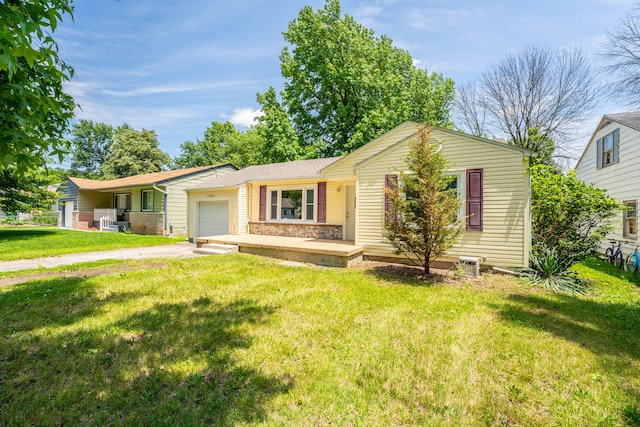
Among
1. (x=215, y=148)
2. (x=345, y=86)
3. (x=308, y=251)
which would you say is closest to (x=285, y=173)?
(x=308, y=251)

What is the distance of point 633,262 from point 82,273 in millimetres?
15348

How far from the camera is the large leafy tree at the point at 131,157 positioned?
34.7 metres

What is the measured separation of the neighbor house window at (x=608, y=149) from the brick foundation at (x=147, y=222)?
20.9 meters

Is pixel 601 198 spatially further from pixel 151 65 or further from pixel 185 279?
pixel 151 65

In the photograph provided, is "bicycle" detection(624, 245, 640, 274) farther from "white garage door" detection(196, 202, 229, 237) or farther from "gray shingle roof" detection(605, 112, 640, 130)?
"white garage door" detection(196, 202, 229, 237)

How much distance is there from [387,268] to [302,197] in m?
5.21

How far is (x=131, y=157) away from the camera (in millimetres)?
34688

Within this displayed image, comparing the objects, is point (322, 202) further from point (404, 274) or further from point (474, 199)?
point (474, 199)

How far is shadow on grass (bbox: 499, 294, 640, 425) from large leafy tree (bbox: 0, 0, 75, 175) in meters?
5.50

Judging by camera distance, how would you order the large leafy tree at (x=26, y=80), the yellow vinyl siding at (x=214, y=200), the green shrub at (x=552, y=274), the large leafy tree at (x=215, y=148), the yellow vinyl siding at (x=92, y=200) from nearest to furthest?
1. the large leafy tree at (x=26, y=80)
2. the green shrub at (x=552, y=274)
3. the yellow vinyl siding at (x=214, y=200)
4. the yellow vinyl siding at (x=92, y=200)
5. the large leafy tree at (x=215, y=148)

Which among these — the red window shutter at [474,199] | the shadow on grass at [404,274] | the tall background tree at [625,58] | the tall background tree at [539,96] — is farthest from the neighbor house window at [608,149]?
the shadow on grass at [404,274]

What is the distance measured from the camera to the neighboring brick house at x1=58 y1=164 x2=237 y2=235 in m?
16.8

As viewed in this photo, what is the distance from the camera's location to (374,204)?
877 centimetres

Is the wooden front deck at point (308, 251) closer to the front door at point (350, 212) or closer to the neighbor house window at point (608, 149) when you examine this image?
the front door at point (350, 212)
